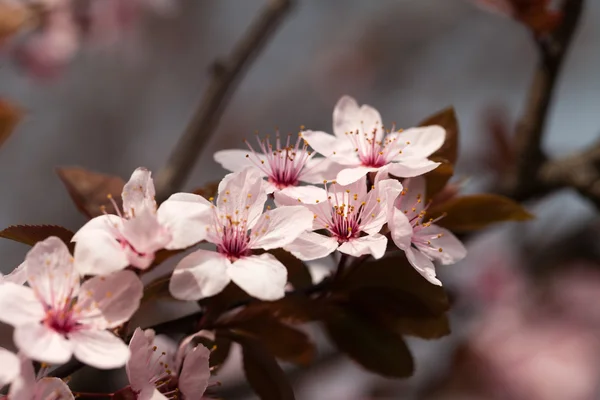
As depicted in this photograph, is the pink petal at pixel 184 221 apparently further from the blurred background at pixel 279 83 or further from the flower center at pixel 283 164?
the blurred background at pixel 279 83

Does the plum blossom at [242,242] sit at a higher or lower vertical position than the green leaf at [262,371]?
higher

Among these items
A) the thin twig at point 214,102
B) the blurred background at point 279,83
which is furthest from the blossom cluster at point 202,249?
the blurred background at point 279,83

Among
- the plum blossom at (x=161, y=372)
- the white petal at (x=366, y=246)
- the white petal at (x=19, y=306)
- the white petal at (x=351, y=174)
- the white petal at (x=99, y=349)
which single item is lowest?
the plum blossom at (x=161, y=372)

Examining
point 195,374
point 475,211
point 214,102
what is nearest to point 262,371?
point 195,374

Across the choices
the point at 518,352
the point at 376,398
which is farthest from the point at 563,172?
the point at 518,352

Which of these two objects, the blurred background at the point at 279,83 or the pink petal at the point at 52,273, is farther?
the blurred background at the point at 279,83

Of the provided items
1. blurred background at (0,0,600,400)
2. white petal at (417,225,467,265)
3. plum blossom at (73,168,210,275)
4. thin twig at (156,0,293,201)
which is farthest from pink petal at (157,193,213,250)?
blurred background at (0,0,600,400)
